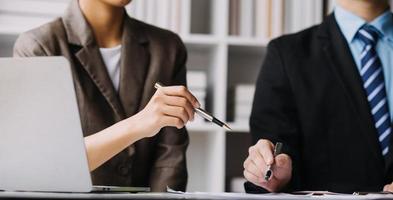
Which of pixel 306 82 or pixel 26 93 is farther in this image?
pixel 306 82

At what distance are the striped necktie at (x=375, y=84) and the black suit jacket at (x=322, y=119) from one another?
0.02 metres

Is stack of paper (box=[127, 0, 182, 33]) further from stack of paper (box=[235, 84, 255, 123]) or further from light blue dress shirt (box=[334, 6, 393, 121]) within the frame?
light blue dress shirt (box=[334, 6, 393, 121])

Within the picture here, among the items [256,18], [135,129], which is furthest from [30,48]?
[256,18]

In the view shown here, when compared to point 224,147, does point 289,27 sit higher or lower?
higher

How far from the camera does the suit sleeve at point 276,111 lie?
1.49 metres

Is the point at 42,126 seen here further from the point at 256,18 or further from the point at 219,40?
the point at 256,18

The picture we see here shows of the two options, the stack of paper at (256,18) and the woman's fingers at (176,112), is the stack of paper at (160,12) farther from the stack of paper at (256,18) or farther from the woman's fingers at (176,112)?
→ the woman's fingers at (176,112)

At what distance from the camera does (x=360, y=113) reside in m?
1.49

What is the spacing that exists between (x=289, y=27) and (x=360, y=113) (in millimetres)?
914

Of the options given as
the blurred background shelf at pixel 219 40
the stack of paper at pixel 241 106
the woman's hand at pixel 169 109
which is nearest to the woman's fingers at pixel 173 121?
the woman's hand at pixel 169 109

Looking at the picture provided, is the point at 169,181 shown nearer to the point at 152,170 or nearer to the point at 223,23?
the point at 152,170

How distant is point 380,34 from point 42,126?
1094 mm

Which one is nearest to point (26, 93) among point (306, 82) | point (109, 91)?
point (109, 91)

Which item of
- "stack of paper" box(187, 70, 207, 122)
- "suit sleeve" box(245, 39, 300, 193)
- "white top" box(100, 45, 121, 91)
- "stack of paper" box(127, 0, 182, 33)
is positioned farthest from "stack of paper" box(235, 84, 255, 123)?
"white top" box(100, 45, 121, 91)
